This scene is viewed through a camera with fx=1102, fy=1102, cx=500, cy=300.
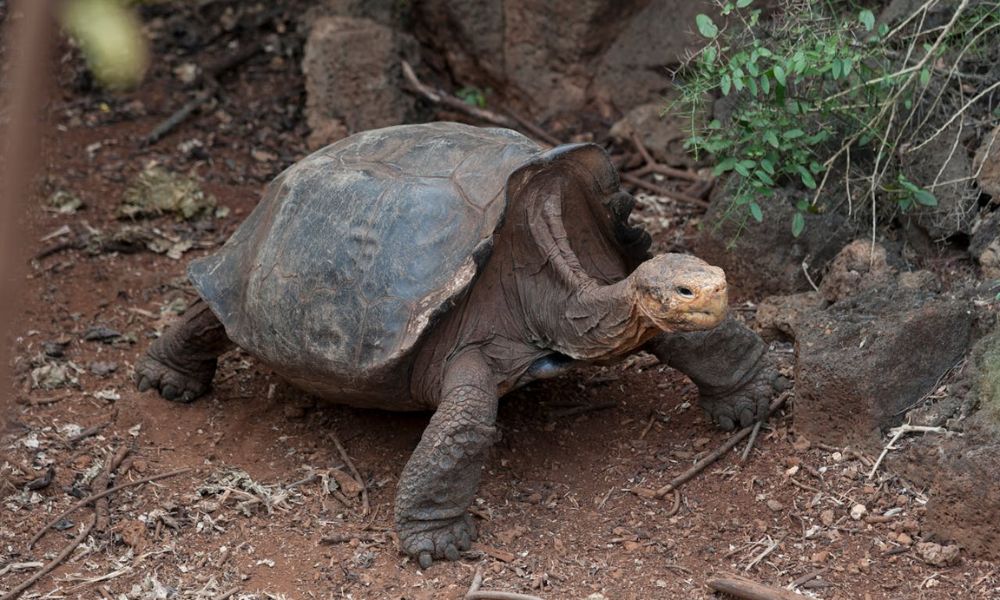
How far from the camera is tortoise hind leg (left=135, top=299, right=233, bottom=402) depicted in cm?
529

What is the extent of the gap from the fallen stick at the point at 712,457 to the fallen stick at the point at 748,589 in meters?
0.66

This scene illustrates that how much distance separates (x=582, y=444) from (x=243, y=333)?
1568 mm

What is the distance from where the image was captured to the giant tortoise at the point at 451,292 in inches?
164

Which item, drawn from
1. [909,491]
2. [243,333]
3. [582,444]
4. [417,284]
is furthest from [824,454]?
[243,333]

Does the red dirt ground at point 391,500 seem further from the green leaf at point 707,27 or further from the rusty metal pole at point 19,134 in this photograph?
the rusty metal pole at point 19,134

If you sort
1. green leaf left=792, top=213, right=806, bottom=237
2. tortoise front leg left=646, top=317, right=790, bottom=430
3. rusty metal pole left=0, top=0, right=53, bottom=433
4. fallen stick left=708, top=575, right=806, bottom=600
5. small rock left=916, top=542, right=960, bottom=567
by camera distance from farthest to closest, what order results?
green leaf left=792, top=213, right=806, bottom=237, tortoise front leg left=646, top=317, right=790, bottom=430, small rock left=916, top=542, right=960, bottom=567, fallen stick left=708, top=575, right=806, bottom=600, rusty metal pole left=0, top=0, right=53, bottom=433

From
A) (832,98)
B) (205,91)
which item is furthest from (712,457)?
(205,91)


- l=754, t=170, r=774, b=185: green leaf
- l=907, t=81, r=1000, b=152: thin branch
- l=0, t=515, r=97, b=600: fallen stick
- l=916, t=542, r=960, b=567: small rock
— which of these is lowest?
l=916, t=542, r=960, b=567: small rock

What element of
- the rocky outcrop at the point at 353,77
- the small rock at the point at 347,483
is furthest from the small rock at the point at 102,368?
the rocky outcrop at the point at 353,77

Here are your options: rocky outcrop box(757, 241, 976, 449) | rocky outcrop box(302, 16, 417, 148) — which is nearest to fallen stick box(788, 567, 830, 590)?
rocky outcrop box(757, 241, 976, 449)

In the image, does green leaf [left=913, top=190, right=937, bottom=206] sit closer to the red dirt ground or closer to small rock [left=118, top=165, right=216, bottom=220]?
the red dirt ground

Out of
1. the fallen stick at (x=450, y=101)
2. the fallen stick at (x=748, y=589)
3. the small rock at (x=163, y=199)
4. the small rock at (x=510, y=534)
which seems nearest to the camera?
the fallen stick at (x=748, y=589)

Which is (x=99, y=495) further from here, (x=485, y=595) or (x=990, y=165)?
(x=990, y=165)

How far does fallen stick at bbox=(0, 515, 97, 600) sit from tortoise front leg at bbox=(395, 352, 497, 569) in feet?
4.11
